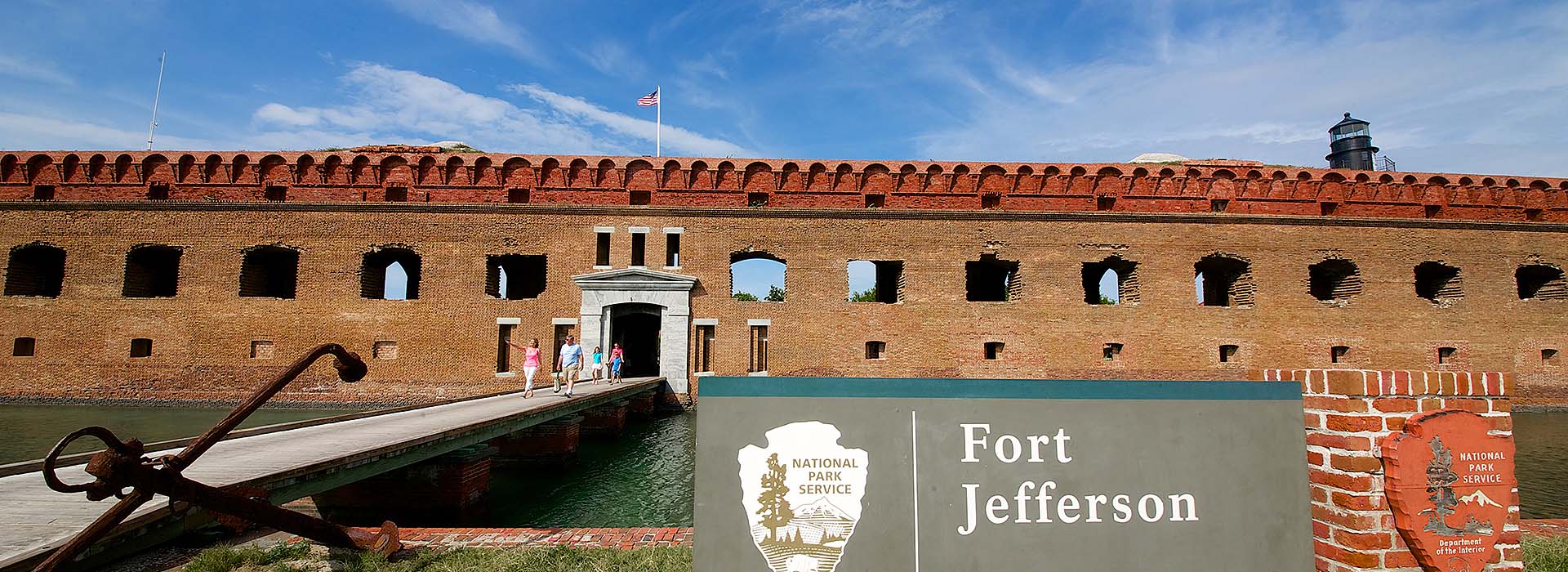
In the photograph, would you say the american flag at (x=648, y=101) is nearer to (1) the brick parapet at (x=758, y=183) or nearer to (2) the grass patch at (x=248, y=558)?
(1) the brick parapet at (x=758, y=183)

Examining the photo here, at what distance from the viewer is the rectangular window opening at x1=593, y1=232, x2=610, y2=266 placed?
17547 millimetres

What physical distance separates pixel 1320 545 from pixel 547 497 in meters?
8.04

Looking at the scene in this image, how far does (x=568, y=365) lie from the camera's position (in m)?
12.8

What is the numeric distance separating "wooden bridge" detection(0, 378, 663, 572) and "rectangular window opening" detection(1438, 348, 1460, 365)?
2249 centimetres

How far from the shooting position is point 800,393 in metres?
2.51

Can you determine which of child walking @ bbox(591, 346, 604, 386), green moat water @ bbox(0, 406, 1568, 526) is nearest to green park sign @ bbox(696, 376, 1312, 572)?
green moat water @ bbox(0, 406, 1568, 526)

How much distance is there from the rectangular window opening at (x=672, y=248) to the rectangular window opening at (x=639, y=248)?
56 centimetres

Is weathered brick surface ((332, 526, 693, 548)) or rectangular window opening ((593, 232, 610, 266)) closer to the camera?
weathered brick surface ((332, 526, 693, 548))

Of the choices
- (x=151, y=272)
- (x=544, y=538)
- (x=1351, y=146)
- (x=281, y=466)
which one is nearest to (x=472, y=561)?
(x=544, y=538)

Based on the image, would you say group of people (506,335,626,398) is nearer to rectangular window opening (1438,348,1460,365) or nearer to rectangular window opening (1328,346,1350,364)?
rectangular window opening (1328,346,1350,364)

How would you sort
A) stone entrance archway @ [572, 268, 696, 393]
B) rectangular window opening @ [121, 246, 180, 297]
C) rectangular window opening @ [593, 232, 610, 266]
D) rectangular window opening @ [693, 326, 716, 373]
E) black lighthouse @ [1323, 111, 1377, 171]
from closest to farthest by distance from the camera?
stone entrance archway @ [572, 268, 696, 393] < rectangular window opening @ [693, 326, 716, 373] < rectangular window opening @ [121, 246, 180, 297] < rectangular window opening @ [593, 232, 610, 266] < black lighthouse @ [1323, 111, 1377, 171]

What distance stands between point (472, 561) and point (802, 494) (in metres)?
2.77

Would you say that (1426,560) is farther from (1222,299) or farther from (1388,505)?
(1222,299)

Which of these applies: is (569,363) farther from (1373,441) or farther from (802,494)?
(1373,441)
